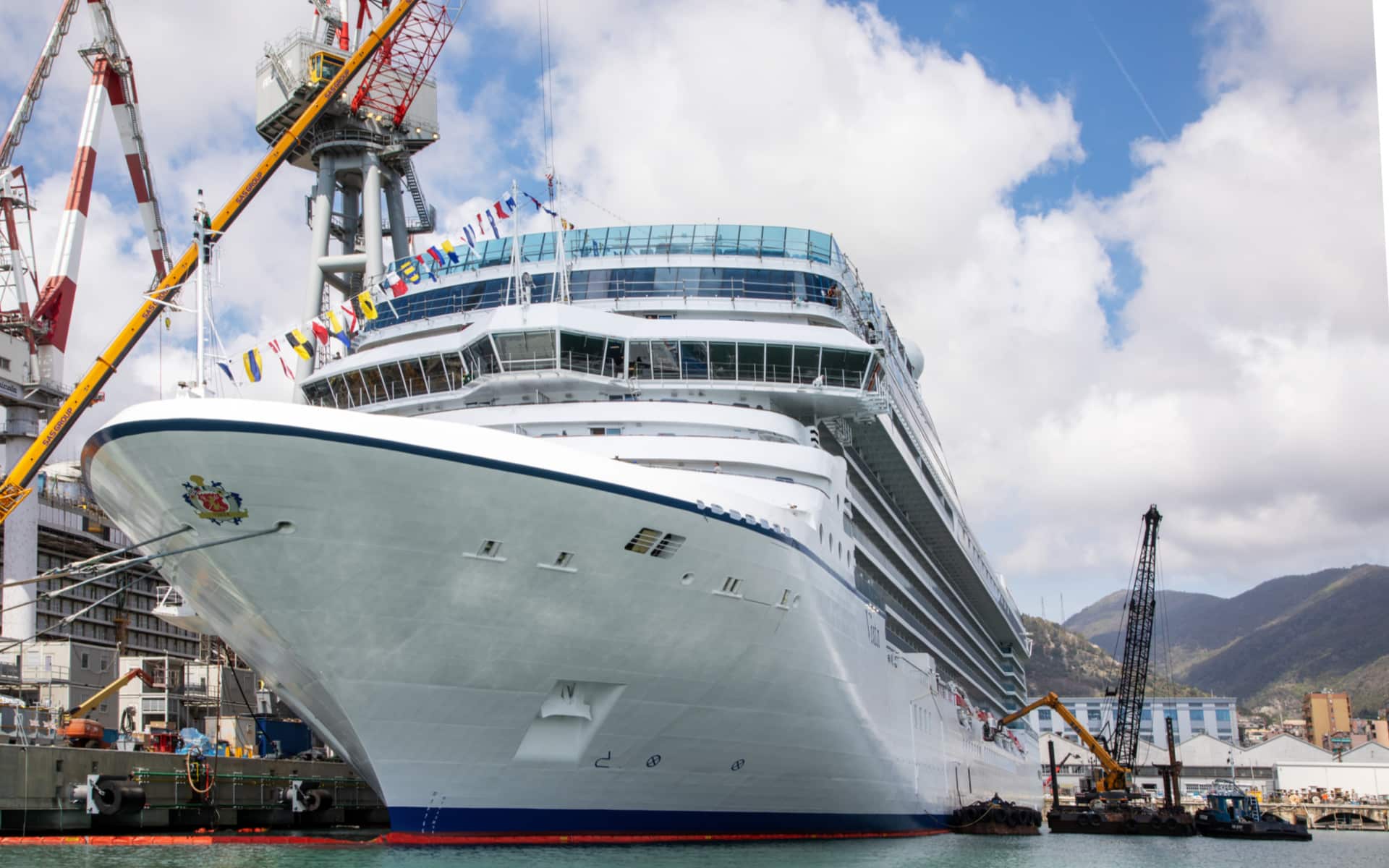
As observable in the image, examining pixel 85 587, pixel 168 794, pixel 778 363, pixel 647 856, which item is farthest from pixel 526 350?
pixel 85 587

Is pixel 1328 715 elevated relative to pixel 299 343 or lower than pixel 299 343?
lower

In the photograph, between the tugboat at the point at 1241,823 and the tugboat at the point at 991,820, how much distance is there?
990 centimetres

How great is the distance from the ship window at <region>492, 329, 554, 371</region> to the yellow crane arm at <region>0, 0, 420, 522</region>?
20.2m

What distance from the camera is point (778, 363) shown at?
78.3 ft

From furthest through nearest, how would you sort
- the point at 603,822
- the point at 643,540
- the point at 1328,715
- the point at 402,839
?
1. the point at 1328,715
2. the point at 603,822
3. the point at 402,839
4. the point at 643,540

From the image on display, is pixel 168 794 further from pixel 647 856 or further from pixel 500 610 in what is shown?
pixel 500 610

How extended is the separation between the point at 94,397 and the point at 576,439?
1267 inches

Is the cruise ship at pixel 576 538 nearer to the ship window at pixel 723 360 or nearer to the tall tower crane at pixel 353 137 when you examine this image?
the ship window at pixel 723 360

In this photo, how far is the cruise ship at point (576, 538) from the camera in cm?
1594

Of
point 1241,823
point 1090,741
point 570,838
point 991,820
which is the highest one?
point 570,838

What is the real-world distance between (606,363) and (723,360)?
2409 mm

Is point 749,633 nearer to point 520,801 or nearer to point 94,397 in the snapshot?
point 520,801

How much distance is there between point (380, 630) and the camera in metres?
16.5

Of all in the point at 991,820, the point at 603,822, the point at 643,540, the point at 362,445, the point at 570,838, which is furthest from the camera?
the point at 991,820
